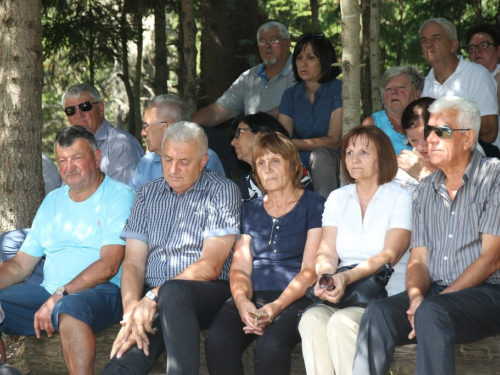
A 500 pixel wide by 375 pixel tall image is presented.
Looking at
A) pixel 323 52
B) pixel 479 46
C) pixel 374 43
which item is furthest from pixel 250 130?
pixel 374 43

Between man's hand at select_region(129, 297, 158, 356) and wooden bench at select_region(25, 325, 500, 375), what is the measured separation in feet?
1.53

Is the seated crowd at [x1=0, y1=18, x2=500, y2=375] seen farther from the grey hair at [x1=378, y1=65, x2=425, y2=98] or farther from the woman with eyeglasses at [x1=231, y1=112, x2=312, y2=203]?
the grey hair at [x1=378, y1=65, x2=425, y2=98]

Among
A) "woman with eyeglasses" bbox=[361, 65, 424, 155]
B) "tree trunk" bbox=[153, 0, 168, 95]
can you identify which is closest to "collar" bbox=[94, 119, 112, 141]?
"woman with eyeglasses" bbox=[361, 65, 424, 155]

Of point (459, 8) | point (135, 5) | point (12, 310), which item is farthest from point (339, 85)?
point (459, 8)

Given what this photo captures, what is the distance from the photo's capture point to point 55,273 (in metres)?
5.12

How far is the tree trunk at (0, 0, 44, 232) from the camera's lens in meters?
5.84

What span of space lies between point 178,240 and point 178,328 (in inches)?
32.2

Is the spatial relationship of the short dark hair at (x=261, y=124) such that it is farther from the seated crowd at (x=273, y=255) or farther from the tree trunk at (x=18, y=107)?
the tree trunk at (x=18, y=107)

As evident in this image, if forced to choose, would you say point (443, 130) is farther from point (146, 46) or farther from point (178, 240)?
point (146, 46)

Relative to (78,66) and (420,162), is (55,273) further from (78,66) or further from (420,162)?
(78,66)

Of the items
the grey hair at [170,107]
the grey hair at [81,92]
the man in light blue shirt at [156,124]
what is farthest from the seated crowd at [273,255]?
the grey hair at [81,92]

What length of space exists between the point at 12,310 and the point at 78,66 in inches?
249

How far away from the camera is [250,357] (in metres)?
4.67

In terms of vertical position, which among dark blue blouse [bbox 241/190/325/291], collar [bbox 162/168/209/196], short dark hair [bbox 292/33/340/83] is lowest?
dark blue blouse [bbox 241/190/325/291]
